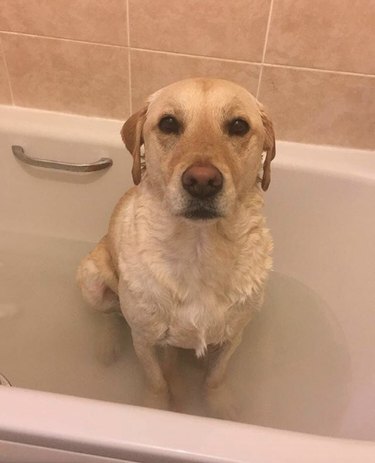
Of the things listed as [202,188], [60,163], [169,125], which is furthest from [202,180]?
[60,163]

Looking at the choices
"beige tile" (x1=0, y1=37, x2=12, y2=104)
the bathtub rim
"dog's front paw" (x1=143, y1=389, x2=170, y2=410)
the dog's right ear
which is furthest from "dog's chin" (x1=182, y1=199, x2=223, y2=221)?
"beige tile" (x1=0, y1=37, x2=12, y2=104)

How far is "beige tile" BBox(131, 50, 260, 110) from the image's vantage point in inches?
54.7

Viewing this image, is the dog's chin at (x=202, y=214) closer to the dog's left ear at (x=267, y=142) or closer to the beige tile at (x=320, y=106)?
the dog's left ear at (x=267, y=142)

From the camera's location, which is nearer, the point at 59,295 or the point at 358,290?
the point at 358,290

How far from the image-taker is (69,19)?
1.35 m

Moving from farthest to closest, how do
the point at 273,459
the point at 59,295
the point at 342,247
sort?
1. the point at 59,295
2. the point at 342,247
3. the point at 273,459

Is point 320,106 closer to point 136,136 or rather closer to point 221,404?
point 136,136

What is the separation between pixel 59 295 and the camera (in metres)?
1.62

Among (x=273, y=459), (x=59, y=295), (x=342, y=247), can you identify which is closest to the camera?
(x=273, y=459)

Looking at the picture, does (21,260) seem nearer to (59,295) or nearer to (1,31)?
(59,295)

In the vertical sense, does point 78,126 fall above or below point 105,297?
above

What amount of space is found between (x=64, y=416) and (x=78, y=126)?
1.00 m

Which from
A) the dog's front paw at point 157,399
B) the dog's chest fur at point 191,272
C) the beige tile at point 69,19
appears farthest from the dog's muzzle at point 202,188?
the beige tile at point 69,19

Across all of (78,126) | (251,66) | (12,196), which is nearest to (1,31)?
(78,126)
